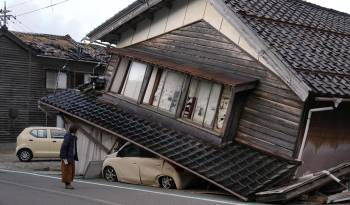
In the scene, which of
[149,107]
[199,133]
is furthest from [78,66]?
[199,133]

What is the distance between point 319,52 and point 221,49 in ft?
9.24

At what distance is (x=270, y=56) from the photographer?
14039 mm

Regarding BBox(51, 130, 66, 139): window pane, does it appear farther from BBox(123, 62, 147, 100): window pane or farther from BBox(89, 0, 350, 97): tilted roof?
BBox(123, 62, 147, 100): window pane

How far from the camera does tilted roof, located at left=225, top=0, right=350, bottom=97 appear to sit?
13734mm

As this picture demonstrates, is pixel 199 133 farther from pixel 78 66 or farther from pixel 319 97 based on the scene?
pixel 78 66

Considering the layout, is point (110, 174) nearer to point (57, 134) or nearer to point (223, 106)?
point (223, 106)

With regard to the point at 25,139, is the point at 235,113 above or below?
above

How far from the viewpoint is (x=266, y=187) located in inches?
490

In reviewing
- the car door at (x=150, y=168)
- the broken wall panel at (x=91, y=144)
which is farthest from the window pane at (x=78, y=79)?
the car door at (x=150, y=168)

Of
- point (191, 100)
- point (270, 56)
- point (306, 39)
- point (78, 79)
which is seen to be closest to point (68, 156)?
point (191, 100)

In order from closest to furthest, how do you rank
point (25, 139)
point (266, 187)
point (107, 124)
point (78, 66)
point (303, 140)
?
point (266, 187) → point (303, 140) → point (107, 124) → point (25, 139) → point (78, 66)

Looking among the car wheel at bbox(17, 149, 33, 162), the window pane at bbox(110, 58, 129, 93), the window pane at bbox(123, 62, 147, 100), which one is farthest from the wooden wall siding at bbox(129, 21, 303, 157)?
the car wheel at bbox(17, 149, 33, 162)

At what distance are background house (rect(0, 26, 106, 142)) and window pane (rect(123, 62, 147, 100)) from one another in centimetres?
1893

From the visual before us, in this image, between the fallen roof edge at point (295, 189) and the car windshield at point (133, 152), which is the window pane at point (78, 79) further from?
the fallen roof edge at point (295, 189)
